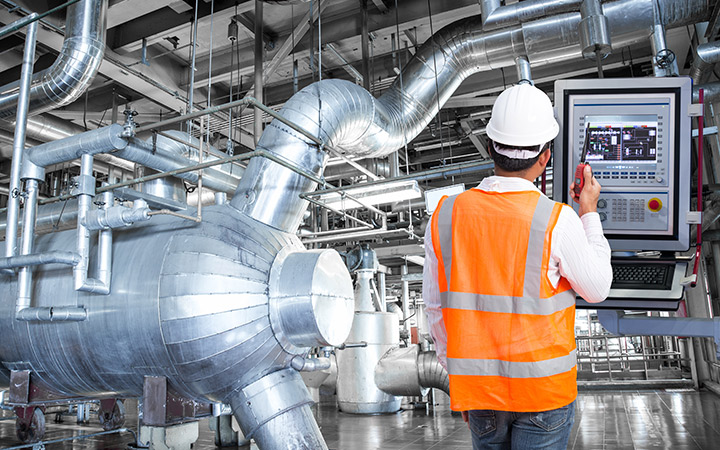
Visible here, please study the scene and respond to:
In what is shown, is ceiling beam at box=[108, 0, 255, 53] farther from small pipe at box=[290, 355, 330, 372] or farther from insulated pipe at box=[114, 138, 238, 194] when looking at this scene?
small pipe at box=[290, 355, 330, 372]

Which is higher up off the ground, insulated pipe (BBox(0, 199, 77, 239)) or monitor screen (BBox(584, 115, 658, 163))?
insulated pipe (BBox(0, 199, 77, 239))

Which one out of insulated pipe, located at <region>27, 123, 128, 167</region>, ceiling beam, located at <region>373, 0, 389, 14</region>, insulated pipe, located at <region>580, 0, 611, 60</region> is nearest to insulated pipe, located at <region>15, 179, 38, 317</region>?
insulated pipe, located at <region>27, 123, 128, 167</region>

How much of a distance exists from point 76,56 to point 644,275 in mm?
5546

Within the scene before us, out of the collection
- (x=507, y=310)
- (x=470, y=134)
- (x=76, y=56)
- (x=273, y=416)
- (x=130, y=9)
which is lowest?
(x=273, y=416)

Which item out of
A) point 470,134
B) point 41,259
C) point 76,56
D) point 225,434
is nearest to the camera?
point 41,259

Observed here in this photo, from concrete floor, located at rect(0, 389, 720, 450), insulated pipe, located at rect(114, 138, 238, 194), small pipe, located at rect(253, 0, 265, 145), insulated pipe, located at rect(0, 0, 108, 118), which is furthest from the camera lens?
concrete floor, located at rect(0, 389, 720, 450)

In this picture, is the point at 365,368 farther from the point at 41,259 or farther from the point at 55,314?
the point at 41,259

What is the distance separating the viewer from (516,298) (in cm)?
171

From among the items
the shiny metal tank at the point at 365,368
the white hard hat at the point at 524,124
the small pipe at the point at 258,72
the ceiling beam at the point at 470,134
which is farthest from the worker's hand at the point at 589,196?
the shiny metal tank at the point at 365,368

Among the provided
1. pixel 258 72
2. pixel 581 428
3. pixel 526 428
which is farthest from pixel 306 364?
pixel 581 428

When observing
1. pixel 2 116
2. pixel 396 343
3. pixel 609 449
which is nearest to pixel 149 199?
pixel 2 116

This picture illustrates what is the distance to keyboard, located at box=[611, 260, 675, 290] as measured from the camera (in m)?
2.67

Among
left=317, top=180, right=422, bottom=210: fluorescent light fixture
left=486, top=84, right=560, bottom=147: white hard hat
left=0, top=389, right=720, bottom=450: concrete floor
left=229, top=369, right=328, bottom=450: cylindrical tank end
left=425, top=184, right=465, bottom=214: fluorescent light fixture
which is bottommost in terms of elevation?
left=0, top=389, right=720, bottom=450: concrete floor

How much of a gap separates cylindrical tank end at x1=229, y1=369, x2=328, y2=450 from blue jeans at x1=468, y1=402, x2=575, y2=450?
288 cm
